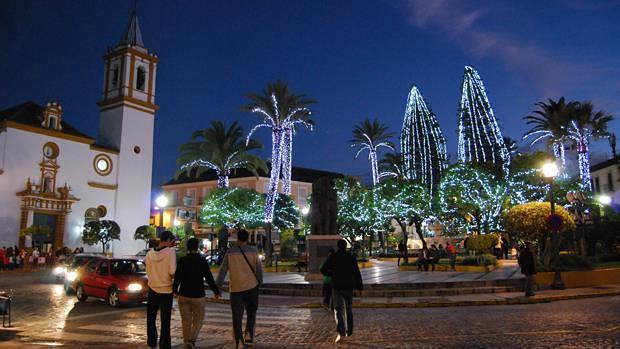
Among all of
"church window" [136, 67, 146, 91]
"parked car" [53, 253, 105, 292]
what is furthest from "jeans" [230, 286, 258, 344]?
"church window" [136, 67, 146, 91]

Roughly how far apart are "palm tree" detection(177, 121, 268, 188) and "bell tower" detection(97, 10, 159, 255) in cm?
795

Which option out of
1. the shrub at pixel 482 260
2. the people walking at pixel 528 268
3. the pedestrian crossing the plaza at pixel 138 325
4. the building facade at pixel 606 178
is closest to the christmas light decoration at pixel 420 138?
the building facade at pixel 606 178

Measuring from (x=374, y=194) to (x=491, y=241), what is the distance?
48.5ft

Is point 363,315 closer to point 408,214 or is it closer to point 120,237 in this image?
point 408,214

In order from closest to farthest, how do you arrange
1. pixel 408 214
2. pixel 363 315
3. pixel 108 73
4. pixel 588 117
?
pixel 363 315 < pixel 408 214 < pixel 588 117 < pixel 108 73

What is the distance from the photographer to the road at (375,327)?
845 cm

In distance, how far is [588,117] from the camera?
44812 mm

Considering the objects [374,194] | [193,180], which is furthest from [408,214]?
[193,180]

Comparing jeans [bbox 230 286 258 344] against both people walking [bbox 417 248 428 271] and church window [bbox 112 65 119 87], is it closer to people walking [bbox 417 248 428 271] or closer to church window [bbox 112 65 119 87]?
people walking [bbox 417 248 428 271]

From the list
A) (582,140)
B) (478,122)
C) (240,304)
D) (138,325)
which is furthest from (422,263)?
(478,122)

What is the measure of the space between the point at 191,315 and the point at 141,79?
164 feet

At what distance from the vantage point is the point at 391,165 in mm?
62156

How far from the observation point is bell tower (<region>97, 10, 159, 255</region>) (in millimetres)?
50000

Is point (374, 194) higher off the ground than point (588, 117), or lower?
lower
